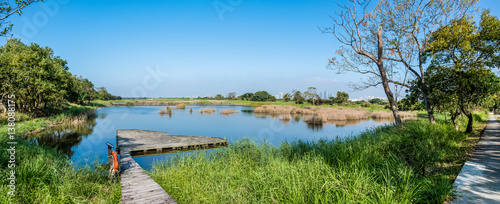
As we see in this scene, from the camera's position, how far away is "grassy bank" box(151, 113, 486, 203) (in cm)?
368

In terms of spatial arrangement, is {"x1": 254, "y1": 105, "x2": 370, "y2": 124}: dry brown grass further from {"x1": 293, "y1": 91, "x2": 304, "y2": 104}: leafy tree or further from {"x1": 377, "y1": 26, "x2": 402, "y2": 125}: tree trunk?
{"x1": 293, "y1": 91, "x2": 304, "y2": 104}: leafy tree

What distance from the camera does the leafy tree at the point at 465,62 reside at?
8961 millimetres

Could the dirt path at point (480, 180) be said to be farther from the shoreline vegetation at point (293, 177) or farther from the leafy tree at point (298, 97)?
the leafy tree at point (298, 97)

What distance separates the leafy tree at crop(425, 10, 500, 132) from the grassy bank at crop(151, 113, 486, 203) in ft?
5.73

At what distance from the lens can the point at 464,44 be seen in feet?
29.8

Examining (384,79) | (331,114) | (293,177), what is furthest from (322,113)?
(293,177)

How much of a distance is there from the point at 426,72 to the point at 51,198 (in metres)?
15.3

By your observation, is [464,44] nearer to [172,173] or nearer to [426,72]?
[426,72]

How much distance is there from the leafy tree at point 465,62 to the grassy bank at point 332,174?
1748 millimetres

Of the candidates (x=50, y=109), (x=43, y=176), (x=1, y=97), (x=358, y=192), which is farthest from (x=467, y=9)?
(x=50, y=109)

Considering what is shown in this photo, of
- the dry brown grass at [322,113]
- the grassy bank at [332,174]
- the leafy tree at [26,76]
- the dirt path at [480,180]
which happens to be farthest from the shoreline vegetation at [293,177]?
the dry brown grass at [322,113]

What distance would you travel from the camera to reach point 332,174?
4.50 m

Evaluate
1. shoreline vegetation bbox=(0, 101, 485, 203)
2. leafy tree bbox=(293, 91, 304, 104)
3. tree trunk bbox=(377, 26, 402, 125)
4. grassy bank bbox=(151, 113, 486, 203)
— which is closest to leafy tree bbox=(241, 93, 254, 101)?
leafy tree bbox=(293, 91, 304, 104)

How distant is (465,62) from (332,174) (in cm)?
978
